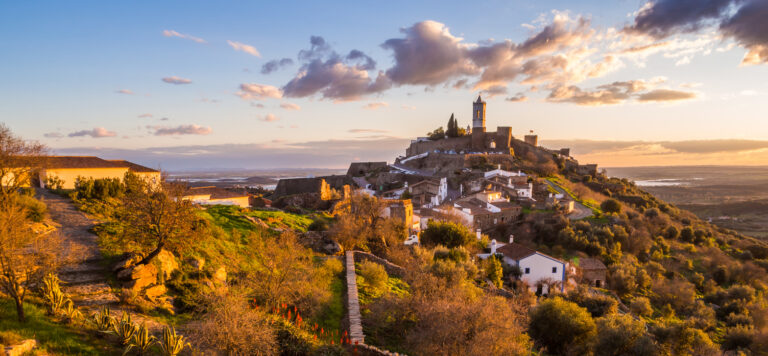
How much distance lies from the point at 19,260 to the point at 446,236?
23.5 m

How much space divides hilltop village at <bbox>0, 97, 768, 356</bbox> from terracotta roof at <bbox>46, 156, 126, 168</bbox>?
0.48 ft

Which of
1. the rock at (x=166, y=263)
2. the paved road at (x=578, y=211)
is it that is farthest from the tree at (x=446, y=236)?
the paved road at (x=578, y=211)

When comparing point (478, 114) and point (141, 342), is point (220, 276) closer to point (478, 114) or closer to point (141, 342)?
point (141, 342)

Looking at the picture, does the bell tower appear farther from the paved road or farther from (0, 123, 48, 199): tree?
(0, 123, 48, 199): tree

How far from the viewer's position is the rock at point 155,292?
8.40 m

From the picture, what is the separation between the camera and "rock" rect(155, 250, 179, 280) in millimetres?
9445

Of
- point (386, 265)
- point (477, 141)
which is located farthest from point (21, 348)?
point (477, 141)

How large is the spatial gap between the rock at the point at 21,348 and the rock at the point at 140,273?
297 centimetres

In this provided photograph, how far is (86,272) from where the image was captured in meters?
8.55

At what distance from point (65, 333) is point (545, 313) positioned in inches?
649

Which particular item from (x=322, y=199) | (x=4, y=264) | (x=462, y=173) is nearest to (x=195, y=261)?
(x=4, y=264)

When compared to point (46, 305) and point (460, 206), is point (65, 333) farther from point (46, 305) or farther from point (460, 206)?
point (460, 206)

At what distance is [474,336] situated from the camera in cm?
777

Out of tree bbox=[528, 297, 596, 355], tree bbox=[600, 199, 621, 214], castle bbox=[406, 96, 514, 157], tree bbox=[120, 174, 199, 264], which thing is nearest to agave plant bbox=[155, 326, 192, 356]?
tree bbox=[120, 174, 199, 264]
